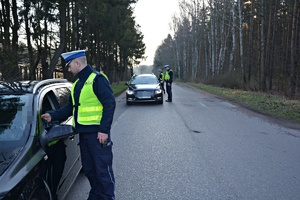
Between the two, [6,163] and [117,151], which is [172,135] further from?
[6,163]

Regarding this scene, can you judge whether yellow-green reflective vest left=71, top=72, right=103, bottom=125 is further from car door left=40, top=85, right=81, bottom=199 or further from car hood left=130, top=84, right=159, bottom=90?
car hood left=130, top=84, right=159, bottom=90

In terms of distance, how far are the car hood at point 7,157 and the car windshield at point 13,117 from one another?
0.51 ft

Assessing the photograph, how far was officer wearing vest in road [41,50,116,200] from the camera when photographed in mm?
3299

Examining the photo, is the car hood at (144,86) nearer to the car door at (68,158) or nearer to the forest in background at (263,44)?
the forest in background at (263,44)

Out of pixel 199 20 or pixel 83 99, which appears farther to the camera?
pixel 199 20

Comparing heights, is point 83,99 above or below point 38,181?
above

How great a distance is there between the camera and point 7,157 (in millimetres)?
2641

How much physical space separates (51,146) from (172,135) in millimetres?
5349

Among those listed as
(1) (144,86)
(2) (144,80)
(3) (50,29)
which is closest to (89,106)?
(1) (144,86)

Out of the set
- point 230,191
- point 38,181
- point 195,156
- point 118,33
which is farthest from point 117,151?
point 118,33

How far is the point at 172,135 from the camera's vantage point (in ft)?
26.9

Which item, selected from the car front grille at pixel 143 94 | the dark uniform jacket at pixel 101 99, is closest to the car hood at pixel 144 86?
the car front grille at pixel 143 94

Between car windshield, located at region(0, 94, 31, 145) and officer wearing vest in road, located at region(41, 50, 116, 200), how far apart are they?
235 millimetres

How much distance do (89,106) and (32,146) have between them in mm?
754
